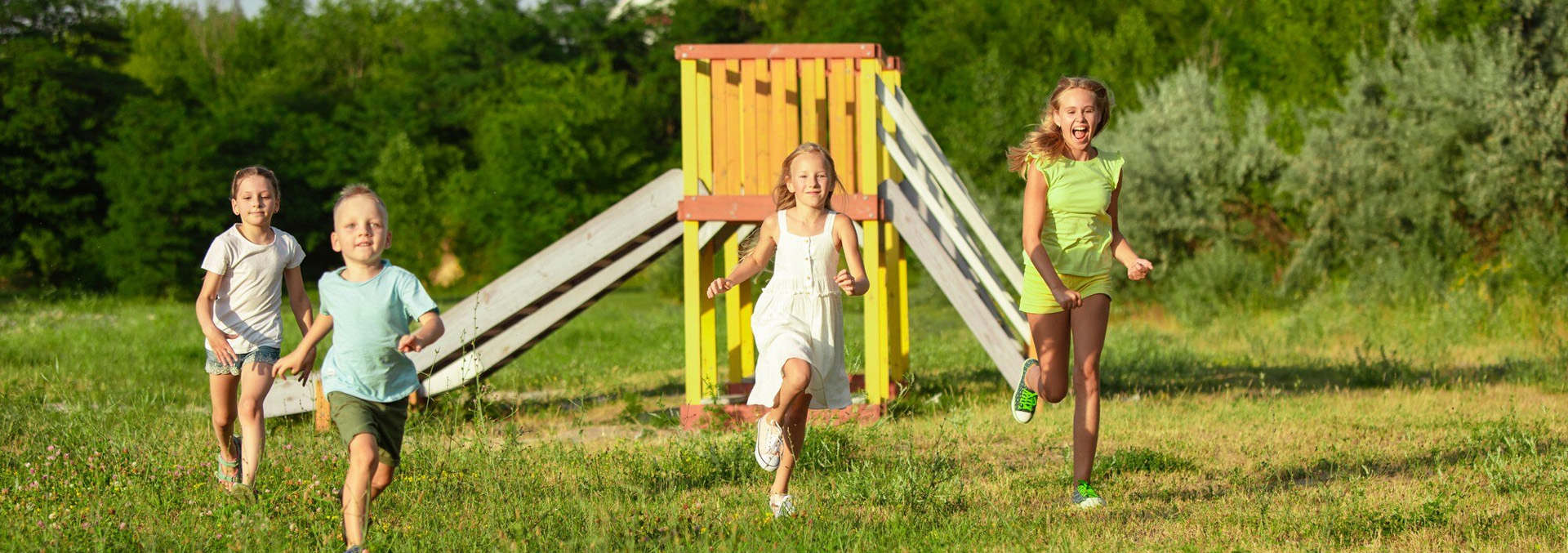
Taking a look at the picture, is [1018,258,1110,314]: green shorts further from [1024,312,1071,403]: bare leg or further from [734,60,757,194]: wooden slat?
[734,60,757,194]: wooden slat

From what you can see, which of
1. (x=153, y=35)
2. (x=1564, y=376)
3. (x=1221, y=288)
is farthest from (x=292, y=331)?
(x=153, y=35)

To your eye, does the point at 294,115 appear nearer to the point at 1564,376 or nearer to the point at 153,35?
the point at 153,35

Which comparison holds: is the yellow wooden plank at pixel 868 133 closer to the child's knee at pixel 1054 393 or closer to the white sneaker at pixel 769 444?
the child's knee at pixel 1054 393

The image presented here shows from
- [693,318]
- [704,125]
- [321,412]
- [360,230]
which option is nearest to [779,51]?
[704,125]

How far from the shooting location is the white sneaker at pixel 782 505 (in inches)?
199

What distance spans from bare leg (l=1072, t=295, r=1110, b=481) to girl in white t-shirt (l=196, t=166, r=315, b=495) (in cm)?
304

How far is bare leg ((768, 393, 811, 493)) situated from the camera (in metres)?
5.30

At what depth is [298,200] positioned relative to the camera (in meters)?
37.4

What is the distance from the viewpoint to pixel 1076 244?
5.38 metres

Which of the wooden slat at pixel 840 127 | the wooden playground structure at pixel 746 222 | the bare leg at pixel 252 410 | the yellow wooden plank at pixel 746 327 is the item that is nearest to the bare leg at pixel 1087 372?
the wooden playground structure at pixel 746 222

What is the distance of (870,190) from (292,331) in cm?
1019

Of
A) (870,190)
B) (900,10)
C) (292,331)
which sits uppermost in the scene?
(900,10)

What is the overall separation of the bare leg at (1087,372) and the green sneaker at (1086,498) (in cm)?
4

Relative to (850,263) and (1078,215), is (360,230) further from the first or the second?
(1078,215)
